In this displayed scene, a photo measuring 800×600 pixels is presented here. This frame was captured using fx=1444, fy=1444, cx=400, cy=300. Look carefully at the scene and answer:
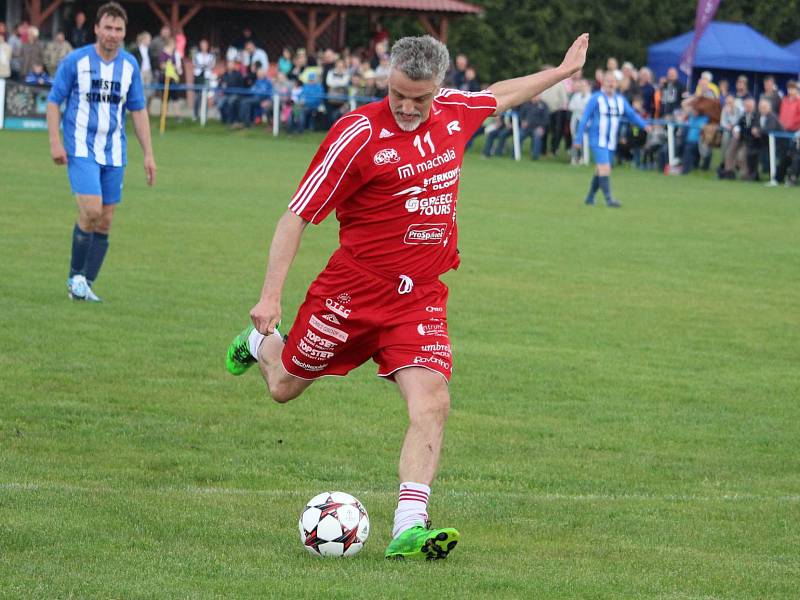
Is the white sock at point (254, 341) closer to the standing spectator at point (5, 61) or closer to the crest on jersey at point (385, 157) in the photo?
the crest on jersey at point (385, 157)

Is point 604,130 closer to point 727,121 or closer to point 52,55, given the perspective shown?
point 727,121

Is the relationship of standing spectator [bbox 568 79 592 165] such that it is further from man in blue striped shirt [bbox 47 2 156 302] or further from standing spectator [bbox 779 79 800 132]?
man in blue striped shirt [bbox 47 2 156 302]

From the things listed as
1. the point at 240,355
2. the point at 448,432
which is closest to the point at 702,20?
the point at 448,432

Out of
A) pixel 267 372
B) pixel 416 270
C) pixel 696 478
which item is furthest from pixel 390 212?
pixel 696 478

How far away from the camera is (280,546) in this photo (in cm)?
546

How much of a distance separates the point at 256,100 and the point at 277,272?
30607 mm

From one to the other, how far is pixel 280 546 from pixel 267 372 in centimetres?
131

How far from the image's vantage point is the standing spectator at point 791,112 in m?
30.2

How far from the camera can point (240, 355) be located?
7.21m

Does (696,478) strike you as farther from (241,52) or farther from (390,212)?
(241,52)

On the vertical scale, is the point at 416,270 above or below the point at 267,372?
above

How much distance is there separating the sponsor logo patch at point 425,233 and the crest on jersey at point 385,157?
305mm

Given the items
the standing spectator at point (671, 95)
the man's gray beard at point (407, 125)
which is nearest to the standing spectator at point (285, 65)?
the standing spectator at point (671, 95)

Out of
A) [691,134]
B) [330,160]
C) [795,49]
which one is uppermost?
[795,49]
